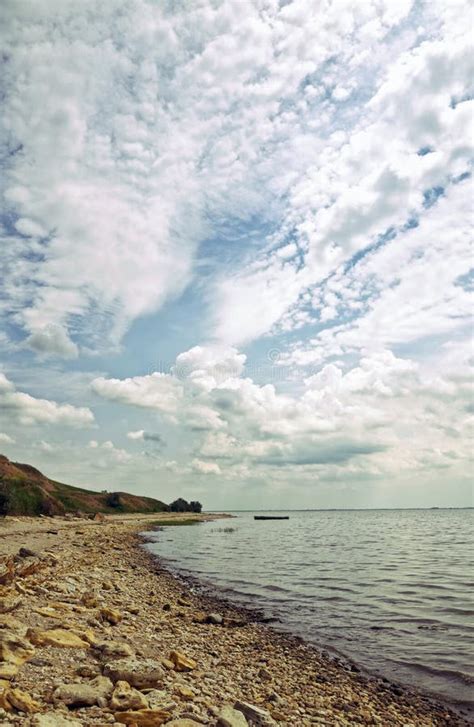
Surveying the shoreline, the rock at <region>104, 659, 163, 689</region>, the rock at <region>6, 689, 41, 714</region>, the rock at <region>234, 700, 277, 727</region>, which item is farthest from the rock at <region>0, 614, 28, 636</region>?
the shoreline

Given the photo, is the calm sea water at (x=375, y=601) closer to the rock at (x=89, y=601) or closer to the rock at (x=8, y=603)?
the rock at (x=89, y=601)

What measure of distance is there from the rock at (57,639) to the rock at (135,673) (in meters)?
1.71

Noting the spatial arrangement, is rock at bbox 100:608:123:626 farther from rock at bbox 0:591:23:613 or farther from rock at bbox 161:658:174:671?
rock at bbox 161:658:174:671

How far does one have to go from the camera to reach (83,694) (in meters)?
8.37

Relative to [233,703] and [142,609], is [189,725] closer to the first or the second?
[233,703]

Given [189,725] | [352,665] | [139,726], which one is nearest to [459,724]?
[352,665]

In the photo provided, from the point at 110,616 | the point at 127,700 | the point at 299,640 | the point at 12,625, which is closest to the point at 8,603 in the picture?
the point at 12,625

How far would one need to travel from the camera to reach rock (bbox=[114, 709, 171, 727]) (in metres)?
7.84

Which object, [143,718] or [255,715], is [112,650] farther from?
[255,715]

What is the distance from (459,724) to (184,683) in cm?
676

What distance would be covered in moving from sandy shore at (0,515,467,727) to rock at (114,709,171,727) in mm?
15

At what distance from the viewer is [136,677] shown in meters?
9.51

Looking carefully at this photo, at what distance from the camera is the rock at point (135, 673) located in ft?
31.0

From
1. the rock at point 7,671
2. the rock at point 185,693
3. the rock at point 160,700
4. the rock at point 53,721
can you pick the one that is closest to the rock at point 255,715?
the rock at point 185,693
